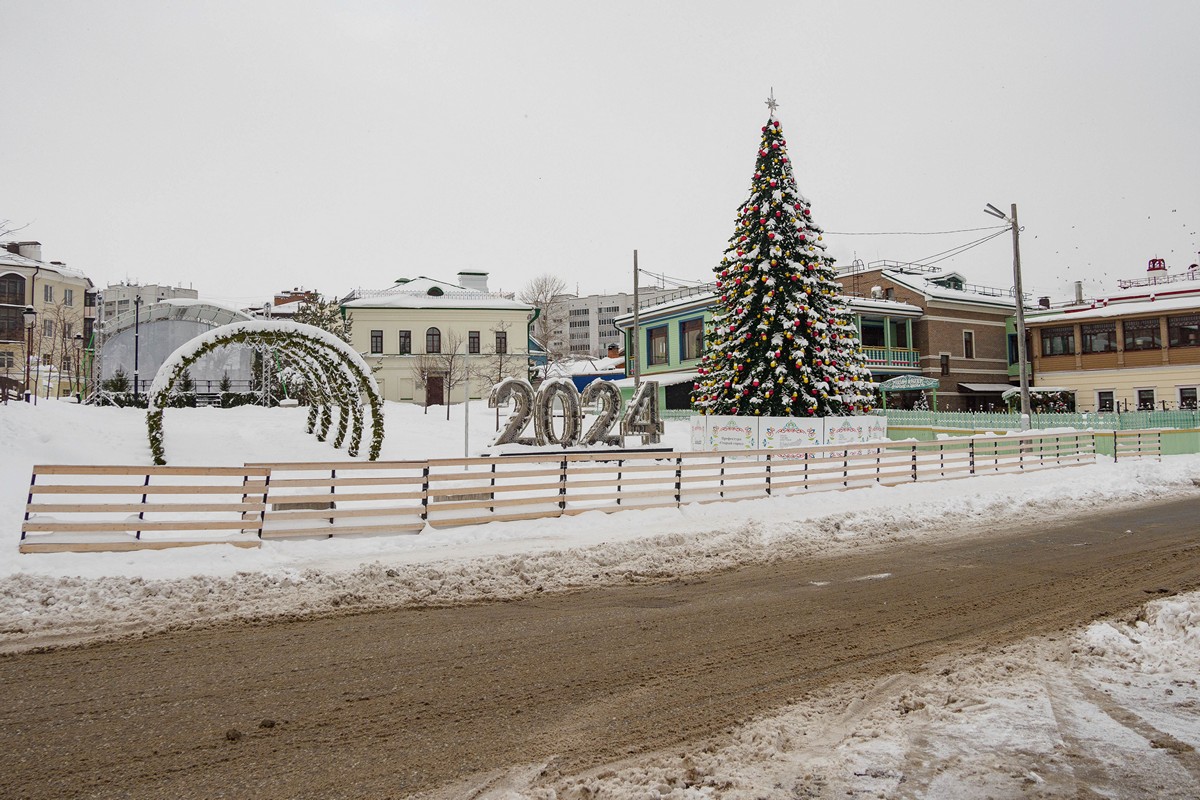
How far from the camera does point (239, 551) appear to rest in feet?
32.8

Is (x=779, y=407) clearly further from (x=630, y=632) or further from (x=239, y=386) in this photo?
(x=239, y=386)

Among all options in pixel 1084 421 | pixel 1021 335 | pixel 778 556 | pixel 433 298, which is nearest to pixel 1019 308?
pixel 1021 335

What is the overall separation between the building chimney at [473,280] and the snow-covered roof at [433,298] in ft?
13.2

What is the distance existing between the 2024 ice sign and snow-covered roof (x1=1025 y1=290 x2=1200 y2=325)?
1225 inches

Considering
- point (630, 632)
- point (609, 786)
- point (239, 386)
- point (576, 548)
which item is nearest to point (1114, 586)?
point (630, 632)

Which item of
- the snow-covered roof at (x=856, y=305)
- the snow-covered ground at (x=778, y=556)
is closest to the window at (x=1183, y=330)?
the snow-covered roof at (x=856, y=305)

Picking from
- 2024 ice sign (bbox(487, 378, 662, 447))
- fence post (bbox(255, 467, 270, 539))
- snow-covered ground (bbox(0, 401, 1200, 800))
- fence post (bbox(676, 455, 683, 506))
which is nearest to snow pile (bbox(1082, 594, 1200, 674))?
snow-covered ground (bbox(0, 401, 1200, 800))

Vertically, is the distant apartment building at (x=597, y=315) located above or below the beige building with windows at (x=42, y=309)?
above

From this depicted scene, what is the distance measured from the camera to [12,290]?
6028 centimetres

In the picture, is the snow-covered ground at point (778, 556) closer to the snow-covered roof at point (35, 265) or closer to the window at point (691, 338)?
the window at point (691, 338)

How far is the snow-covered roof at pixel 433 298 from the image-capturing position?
50312 mm

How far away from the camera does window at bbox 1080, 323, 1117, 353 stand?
42031 mm

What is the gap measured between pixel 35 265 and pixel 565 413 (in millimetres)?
63087

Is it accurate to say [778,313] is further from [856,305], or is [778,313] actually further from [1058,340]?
[1058,340]
